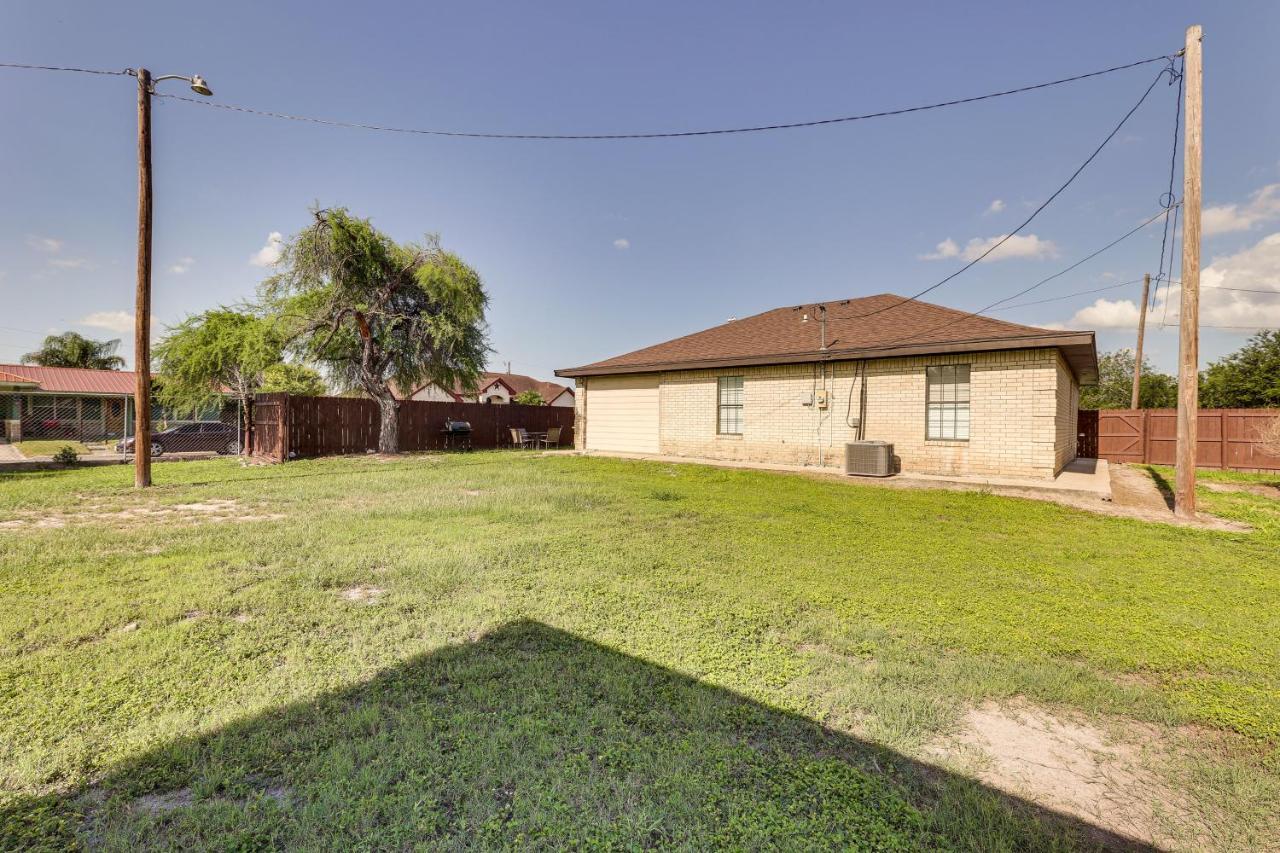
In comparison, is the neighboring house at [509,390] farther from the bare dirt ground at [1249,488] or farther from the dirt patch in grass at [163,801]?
the dirt patch in grass at [163,801]

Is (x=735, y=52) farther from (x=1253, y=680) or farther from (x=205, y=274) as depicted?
(x=205, y=274)

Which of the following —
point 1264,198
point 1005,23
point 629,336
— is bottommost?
point 629,336

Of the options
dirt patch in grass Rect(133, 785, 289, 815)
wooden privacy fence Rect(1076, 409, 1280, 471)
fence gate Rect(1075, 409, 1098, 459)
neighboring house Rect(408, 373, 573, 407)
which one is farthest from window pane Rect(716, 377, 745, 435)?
neighboring house Rect(408, 373, 573, 407)

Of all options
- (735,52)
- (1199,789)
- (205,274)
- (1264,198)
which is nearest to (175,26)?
(205,274)

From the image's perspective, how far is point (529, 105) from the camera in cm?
1173

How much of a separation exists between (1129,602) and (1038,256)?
1388cm

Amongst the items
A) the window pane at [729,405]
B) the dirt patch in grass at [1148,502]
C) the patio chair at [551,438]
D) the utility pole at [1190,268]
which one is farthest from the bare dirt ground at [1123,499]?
the patio chair at [551,438]

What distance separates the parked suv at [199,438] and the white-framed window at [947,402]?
2117 centimetres

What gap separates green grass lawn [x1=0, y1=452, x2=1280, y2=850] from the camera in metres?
1.78

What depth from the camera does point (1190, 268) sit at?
7594 mm

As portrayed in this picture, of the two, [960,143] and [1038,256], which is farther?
[1038,256]

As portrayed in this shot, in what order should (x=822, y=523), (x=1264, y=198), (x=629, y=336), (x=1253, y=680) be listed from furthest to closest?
(x=629, y=336)
(x=1264, y=198)
(x=822, y=523)
(x=1253, y=680)

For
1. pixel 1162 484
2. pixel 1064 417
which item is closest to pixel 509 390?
pixel 1064 417

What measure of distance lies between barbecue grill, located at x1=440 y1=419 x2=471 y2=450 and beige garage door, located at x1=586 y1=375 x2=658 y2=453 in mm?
5343
